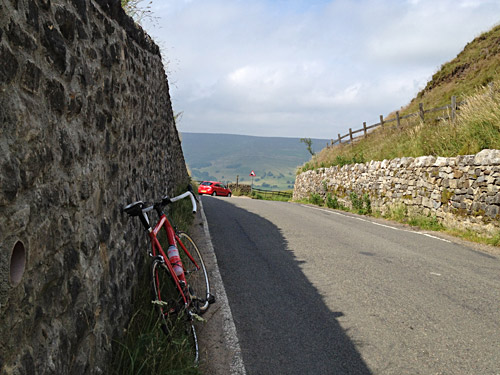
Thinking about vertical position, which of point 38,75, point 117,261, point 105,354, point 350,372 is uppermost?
point 38,75

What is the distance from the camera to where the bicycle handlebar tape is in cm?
430

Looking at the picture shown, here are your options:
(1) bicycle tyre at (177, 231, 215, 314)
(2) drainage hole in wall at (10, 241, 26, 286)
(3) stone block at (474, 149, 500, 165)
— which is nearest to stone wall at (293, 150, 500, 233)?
(3) stone block at (474, 149, 500, 165)

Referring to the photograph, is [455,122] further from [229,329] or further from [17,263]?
[17,263]

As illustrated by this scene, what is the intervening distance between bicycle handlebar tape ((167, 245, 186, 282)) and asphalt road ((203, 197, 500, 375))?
1.06 meters

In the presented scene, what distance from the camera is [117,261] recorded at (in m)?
3.86

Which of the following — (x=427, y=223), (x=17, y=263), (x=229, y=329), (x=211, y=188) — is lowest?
(x=229, y=329)

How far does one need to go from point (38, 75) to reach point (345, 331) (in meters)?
4.13

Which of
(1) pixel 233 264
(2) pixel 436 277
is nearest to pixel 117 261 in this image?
(1) pixel 233 264

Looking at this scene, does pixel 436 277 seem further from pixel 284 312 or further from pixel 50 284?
pixel 50 284

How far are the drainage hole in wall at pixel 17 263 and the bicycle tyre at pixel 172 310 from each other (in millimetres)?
2000

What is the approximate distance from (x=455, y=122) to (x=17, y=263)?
50.7ft

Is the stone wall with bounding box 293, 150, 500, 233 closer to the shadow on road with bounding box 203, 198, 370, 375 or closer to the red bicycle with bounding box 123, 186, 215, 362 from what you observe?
the shadow on road with bounding box 203, 198, 370, 375

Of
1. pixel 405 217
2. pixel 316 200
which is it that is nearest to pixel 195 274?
pixel 405 217

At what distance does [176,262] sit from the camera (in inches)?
173
